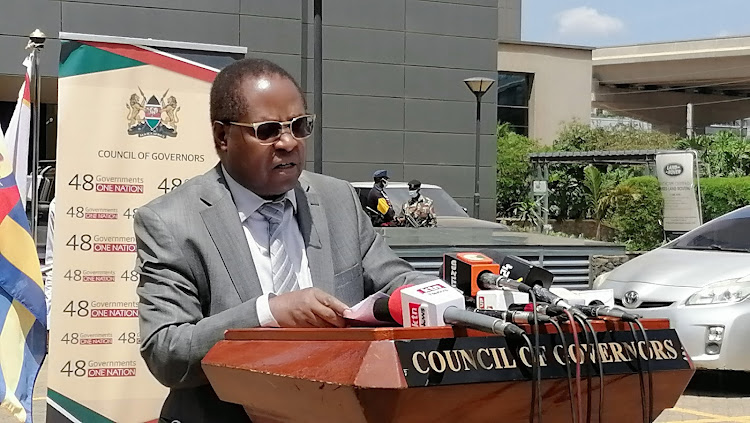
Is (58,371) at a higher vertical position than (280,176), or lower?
lower

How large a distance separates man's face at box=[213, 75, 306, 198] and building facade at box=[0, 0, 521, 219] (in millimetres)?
18259

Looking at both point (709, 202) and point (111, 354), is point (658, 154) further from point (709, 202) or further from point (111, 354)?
point (111, 354)

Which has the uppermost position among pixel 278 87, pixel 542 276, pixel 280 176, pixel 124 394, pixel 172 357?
pixel 278 87

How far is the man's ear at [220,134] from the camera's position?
2330 mm

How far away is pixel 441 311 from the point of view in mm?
1731

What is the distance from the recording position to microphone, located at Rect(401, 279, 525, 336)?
166cm

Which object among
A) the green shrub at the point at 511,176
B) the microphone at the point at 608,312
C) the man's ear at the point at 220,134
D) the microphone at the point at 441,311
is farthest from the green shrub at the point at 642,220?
the microphone at the point at 441,311

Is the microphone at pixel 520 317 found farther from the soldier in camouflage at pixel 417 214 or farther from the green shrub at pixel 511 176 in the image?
the green shrub at pixel 511 176

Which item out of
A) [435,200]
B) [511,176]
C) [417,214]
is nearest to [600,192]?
[511,176]

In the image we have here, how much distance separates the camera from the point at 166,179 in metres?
4.88

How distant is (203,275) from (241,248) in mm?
111

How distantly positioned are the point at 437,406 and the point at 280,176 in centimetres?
85

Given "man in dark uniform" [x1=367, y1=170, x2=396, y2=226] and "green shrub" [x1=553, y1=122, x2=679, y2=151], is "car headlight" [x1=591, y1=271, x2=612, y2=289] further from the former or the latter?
"green shrub" [x1=553, y1=122, x2=679, y2=151]

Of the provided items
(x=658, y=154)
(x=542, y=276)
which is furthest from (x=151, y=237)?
(x=658, y=154)
